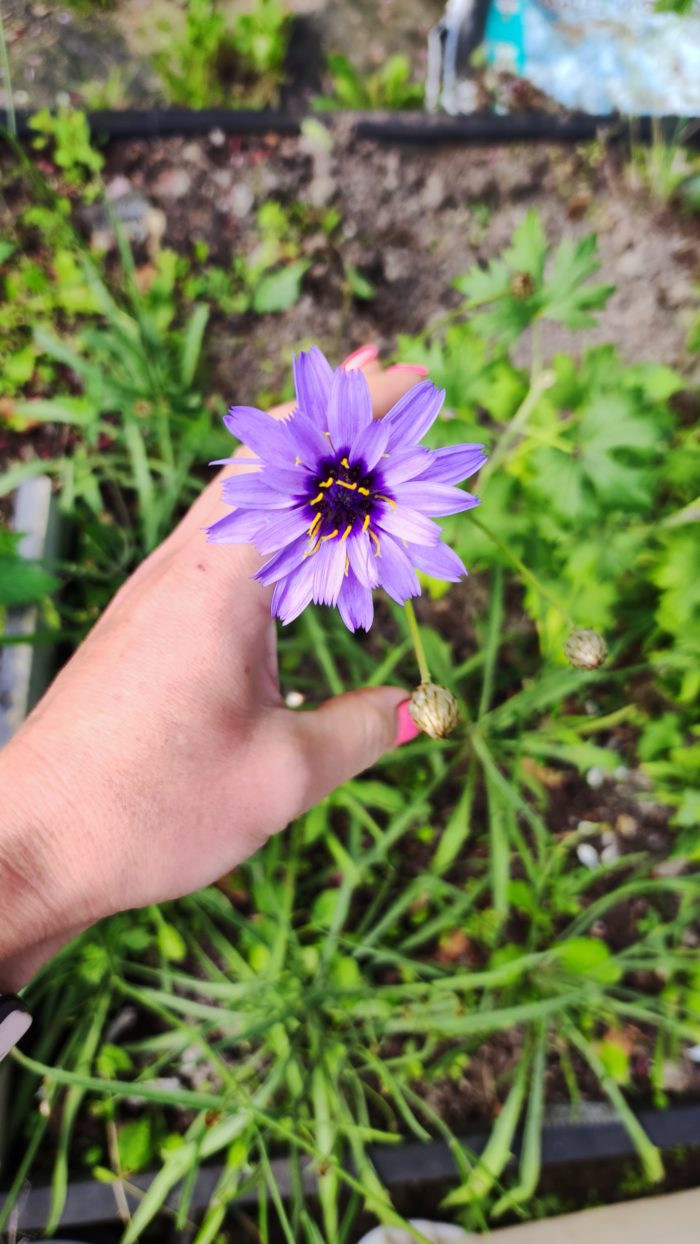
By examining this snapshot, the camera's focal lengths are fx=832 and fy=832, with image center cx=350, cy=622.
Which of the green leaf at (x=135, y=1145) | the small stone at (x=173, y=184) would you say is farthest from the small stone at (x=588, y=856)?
the small stone at (x=173, y=184)

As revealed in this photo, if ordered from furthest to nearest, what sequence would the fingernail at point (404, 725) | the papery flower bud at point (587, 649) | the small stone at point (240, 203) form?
1. the small stone at point (240, 203)
2. the fingernail at point (404, 725)
3. the papery flower bud at point (587, 649)

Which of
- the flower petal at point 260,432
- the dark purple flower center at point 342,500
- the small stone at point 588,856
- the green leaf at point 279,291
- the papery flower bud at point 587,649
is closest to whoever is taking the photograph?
the flower petal at point 260,432

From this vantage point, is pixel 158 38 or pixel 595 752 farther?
pixel 158 38

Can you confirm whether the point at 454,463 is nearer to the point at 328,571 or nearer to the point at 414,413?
the point at 414,413

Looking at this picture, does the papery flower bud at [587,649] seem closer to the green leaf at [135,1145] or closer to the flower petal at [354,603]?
the flower petal at [354,603]

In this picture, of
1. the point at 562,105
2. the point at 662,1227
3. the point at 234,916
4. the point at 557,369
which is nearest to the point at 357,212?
the point at 562,105

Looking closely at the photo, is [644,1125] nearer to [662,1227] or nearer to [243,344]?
[662,1227]

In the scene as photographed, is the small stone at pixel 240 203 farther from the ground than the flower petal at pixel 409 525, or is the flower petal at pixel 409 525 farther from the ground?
the small stone at pixel 240 203
